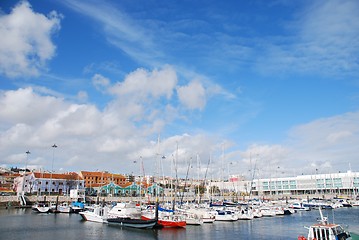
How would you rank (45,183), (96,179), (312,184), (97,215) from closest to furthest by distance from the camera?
1. (97,215)
2. (45,183)
3. (96,179)
4. (312,184)

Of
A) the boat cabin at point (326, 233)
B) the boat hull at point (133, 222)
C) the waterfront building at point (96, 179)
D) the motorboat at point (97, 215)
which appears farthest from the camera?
the waterfront building at point (96, 179)

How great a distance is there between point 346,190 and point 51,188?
5164 inches

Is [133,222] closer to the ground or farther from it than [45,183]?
closer to the ground

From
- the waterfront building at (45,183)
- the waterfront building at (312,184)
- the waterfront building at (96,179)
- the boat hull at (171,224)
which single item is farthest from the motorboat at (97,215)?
the waterfront building at (312,184)

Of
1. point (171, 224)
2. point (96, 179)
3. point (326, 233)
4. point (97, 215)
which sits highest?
point (96, 179)

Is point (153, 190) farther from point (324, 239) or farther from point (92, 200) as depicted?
point (324, 239)

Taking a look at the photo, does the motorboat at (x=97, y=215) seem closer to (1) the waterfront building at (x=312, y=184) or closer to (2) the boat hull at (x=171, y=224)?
(2) the boat hull at (x=171, y=224)

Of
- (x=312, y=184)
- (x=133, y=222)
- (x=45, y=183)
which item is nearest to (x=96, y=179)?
(x=45, y=183)

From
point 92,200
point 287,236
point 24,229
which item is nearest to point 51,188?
point 92,200

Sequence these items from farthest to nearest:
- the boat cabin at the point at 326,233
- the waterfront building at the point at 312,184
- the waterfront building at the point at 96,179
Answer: the waterfront building at the point at 312,184 → the waterfront building at the point at 96,179 → the boat cabin at the point at 326,233

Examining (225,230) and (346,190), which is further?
(346,190)

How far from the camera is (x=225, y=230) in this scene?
43.9 m

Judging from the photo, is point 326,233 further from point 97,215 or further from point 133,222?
point 97,215

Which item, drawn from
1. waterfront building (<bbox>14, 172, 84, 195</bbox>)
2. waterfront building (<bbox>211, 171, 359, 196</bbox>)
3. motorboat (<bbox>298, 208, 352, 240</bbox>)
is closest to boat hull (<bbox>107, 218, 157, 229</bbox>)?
motorboat (<bbox>298, 208, 352, 240</bbox>)
